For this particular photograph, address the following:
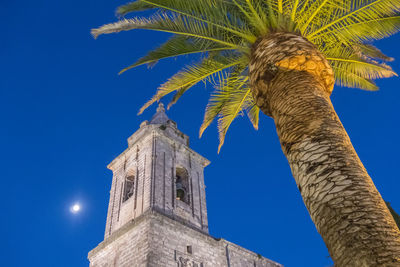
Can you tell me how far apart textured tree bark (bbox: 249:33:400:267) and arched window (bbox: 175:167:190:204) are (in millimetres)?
14359

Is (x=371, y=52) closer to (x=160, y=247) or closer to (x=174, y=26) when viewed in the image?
(x=174, y=26)

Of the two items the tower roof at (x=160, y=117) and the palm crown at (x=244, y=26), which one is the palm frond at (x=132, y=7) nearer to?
the palm crown at (x=244, y=26)

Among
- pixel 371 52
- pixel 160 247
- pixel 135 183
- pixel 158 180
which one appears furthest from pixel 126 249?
pixel 371 52

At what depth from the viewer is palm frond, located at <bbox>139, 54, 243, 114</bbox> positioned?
23.4ft

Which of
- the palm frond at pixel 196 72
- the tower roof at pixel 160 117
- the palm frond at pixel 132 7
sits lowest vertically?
the palm frond at pixel 196 72

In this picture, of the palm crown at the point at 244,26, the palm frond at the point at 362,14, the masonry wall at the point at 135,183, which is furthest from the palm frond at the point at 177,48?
the masonry wall at the point at 135,183

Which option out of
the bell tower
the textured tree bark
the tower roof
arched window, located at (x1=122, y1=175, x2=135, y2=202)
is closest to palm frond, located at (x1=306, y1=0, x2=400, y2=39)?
the textured tree bark

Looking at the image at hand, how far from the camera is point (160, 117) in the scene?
23625 millimetres

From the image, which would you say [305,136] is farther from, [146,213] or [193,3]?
[146,213]

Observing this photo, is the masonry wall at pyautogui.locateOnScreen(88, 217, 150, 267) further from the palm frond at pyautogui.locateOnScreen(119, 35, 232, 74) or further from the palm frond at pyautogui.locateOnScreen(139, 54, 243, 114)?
the palm frond at pyautogui.locateOnScreen(119, 35, 232, 74)

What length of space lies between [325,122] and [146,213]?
472 inches

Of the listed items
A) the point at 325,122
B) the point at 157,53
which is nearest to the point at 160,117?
the point at 157,53

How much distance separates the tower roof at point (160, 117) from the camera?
23091 millimetres

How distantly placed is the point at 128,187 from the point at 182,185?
3283 mm
